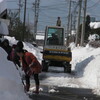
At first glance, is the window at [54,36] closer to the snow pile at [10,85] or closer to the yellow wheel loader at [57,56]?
the yellow wheel loader at [57,56]

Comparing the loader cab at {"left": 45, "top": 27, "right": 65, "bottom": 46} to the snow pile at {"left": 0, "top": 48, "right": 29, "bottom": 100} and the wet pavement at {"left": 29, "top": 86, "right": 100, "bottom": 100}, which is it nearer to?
the wet pavement at {"left": 29, "top": 86, "right": 100, "bottom": 100}

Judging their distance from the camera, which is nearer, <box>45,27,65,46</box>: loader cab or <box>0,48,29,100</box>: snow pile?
<box>0,48,29,100</box>: snow pile

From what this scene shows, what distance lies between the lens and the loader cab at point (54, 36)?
22406 mm

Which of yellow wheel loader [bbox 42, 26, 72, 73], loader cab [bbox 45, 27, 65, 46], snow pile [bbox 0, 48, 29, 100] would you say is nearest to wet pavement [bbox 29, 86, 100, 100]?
snow pile [bbox 0, 48, 29, 100]

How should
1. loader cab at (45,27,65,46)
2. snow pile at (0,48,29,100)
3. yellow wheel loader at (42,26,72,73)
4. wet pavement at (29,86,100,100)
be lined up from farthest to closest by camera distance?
loader cab at (45,27,65,46) < yellow wheel loader at (42,26,72,73) < wet pavement at (29,86,100,100) < snow pile at (0,48,29,100)

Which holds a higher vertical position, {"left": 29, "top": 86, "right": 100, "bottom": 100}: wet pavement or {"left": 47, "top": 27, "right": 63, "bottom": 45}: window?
{"left": 47, "top": 27, "right": 63, "bottom": 45}: window

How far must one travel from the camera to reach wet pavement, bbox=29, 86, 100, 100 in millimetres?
12113

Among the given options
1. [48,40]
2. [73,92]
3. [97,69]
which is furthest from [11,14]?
[73,92]

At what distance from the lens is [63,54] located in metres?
21.0

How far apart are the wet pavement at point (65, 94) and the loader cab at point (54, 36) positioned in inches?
311

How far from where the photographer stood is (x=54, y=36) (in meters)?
22.5

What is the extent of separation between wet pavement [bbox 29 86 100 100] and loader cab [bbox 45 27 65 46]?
789 centimetres

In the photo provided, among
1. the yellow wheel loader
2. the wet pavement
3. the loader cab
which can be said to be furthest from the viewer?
the loader cab

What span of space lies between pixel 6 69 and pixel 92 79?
294 inches
